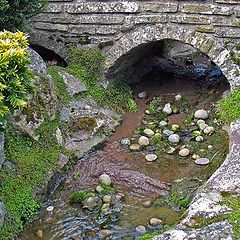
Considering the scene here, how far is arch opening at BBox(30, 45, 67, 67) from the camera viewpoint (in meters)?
11.1

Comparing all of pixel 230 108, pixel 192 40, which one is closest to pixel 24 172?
pixel 230 108

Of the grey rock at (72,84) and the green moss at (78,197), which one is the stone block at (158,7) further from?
the green moss at (78,197)

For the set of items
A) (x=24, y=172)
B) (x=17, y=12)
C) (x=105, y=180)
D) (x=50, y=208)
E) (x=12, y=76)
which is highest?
(x=17, y=12)

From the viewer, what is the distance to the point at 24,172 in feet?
26.6

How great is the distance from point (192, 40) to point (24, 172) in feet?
12.4

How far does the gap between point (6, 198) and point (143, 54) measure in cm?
508

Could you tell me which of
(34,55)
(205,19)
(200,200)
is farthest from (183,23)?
(200,200)

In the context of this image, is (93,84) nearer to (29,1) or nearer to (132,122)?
(132,122)

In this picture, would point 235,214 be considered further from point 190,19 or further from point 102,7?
point 102,7

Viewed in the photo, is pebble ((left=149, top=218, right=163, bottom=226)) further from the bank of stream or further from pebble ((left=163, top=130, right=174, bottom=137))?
pebble ((left=163, top=130, right=174, bottom=137))

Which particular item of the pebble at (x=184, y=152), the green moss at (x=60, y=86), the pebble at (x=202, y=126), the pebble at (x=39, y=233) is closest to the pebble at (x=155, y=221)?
the pebble at (x=39, y=233)

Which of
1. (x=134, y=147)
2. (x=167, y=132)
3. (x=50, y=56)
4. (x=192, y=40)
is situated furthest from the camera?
(x=50, y=56)

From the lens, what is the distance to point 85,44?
35.3 feet

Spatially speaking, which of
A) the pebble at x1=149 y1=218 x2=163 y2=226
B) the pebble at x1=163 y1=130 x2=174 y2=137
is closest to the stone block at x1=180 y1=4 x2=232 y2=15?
the pebble at x1=163 y1=130 x2=174 y2=137
